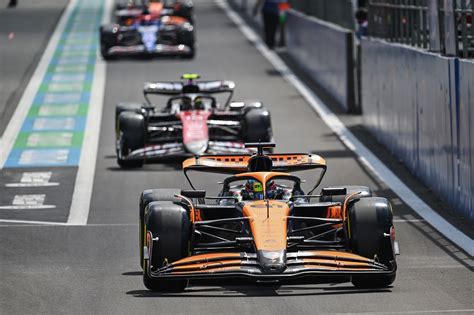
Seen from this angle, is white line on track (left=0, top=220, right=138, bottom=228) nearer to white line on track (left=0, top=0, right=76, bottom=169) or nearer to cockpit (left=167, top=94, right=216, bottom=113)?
cockpit (left=167, top=94, right=216, bottom=113)

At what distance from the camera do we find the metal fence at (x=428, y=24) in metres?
19.2

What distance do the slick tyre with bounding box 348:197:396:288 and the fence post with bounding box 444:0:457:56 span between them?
7.05 m

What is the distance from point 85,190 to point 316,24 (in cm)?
1561

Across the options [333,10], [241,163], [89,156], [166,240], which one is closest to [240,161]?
[241,163]

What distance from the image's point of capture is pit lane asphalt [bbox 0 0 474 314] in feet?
39.4

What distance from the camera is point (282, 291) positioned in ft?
41.7

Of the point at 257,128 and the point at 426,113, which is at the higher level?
the point at 426,113

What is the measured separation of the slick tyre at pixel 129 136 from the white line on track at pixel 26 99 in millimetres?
2256

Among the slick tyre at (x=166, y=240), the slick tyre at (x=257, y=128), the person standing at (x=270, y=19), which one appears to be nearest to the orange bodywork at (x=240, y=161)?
the slick tyre at (x=166, y=240)

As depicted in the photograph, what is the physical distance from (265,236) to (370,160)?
11.0 metres

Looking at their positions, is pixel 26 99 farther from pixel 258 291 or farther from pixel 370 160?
pixel 258 291

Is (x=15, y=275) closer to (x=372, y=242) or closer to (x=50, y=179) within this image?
(x=372, y=242)

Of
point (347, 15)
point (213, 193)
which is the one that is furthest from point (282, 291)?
point (347, 15)

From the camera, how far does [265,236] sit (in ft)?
41.9
